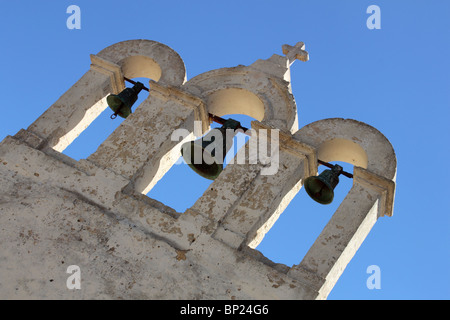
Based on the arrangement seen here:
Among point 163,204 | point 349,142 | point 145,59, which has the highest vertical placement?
point 145,59

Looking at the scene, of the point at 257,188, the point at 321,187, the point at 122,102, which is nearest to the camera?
the point at 257,188

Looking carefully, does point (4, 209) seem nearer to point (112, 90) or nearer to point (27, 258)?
point (27, 258)

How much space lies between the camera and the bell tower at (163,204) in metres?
6.47

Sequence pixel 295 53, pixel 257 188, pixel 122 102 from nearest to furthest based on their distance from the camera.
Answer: pixel 257 188
pixel 122 102
pixel 295 53

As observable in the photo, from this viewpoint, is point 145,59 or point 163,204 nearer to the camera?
point 163,204

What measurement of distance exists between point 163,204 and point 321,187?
1.89m

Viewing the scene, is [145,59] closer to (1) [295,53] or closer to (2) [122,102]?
(2) [122,102]

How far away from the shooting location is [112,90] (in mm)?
9242

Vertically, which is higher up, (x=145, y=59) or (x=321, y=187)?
(x=145, y=59)

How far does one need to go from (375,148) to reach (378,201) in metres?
0.82

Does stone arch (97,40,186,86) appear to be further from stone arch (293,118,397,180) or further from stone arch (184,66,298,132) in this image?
stone arch (293,118,397,180)

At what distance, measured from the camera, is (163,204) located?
732cm

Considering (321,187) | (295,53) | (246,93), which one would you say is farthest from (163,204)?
(295,53)
